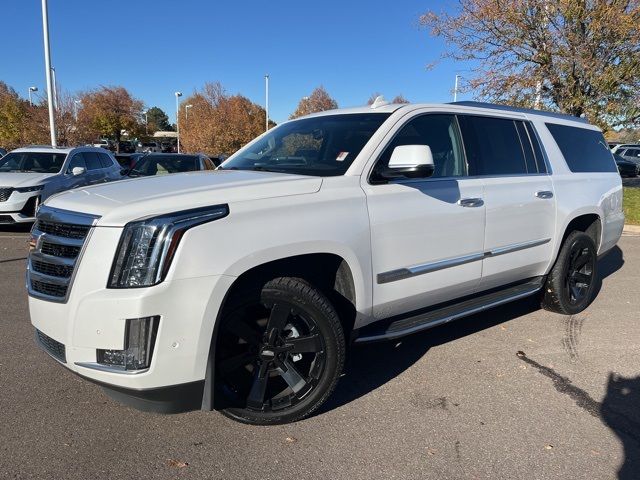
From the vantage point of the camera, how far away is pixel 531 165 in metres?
4.62

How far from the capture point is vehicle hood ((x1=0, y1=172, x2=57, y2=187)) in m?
9.60

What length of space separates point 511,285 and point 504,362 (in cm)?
84

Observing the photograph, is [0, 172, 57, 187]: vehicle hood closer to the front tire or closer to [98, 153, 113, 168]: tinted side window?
[98, 153, 113, 168]: tinted side window

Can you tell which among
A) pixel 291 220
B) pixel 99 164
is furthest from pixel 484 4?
pixel 291 220

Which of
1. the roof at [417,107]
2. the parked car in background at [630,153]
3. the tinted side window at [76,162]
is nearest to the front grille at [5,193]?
the tinted side window at [76,162]

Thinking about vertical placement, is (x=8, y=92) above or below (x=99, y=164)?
above

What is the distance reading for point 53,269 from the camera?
2.70 m

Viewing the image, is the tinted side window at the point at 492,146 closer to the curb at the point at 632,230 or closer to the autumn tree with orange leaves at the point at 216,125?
the curb at the point at 632,230

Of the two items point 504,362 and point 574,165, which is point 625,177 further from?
point 504,362

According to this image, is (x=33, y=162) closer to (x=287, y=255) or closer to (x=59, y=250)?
(x=59, y=250)

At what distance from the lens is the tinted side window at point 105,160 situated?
40.3 ft

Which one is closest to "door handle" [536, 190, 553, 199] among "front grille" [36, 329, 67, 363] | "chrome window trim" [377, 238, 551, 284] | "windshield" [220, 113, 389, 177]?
"chrome window trim" [377, 238, 551, 284]

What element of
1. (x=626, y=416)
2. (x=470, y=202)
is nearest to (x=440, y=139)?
(x=470, y=202)

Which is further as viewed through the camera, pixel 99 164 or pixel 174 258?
pixel 99 164
